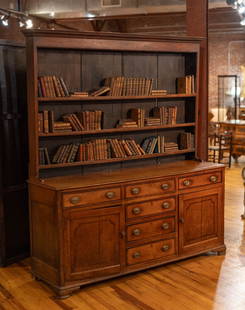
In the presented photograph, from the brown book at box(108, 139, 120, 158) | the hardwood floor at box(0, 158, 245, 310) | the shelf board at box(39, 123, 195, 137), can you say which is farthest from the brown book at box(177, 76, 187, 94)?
the hardwood floor at box(0, 158, 245, 310)

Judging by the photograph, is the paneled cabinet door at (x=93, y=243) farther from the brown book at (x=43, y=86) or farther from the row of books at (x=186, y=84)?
the row of books at (x=186, y=84)

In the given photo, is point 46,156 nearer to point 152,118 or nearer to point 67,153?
point 67,153

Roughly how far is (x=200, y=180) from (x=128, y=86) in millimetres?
1173

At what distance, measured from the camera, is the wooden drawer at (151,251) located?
4535 mm

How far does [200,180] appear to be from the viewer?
4906 millimetres

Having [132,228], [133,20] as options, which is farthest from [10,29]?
[132,228]

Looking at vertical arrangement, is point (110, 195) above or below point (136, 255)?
above

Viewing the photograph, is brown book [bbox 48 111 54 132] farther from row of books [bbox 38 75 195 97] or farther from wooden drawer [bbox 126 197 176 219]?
wooden drawer [bbox 126 197 176 219]

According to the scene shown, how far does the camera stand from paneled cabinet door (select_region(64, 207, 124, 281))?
4.19 meters

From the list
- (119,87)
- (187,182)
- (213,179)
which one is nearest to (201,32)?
(119,87)

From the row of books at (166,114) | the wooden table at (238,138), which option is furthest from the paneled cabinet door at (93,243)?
the wooden table at (238,138)

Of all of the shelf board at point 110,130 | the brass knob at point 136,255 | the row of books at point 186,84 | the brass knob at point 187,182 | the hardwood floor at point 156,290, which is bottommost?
the hardwood floor at point 156,290

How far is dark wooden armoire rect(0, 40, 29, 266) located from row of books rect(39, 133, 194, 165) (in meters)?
0.52

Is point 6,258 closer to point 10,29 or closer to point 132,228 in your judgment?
point 132,228
